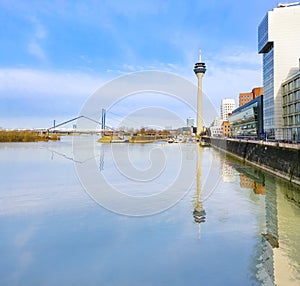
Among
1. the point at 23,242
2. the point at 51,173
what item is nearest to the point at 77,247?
the point at 23,242

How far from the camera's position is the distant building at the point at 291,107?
24.4 metres

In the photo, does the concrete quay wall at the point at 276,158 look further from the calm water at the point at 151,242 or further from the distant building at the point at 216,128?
the distant building at the point at 216,128

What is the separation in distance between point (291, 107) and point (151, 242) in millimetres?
24098

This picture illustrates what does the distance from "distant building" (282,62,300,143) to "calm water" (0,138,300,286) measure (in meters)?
16.3

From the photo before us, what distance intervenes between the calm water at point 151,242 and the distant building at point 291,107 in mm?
16296

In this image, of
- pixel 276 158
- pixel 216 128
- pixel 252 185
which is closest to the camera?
pixel 252 185

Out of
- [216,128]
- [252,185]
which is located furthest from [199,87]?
[252,185]

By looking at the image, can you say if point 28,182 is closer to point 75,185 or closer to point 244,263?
point 75,185

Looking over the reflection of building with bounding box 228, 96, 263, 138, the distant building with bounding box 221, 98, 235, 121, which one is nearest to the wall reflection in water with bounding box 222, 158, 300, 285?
the reflection of building with bounding box 228, 96, 263, 138

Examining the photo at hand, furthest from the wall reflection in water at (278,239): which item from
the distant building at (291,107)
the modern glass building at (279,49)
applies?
the modern glass building at (279,49)

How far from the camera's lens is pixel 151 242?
5.96 m

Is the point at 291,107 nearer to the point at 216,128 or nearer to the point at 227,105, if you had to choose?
the point at 216,128

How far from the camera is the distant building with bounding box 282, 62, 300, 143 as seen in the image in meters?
24.4

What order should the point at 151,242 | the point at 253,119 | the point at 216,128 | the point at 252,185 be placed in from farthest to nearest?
the point at 216,128 < the point at 253,119 < the point at 252,185 < the point at 151,242
